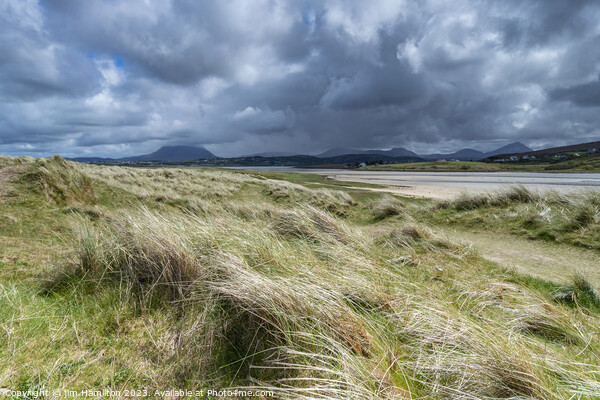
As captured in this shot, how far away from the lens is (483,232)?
10180mm

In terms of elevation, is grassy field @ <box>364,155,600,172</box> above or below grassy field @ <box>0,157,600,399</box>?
above

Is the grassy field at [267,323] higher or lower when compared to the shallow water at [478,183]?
higher

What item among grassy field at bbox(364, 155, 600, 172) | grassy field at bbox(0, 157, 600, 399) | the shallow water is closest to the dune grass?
the shallow water

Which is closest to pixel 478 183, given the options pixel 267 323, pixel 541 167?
pixel 267 323

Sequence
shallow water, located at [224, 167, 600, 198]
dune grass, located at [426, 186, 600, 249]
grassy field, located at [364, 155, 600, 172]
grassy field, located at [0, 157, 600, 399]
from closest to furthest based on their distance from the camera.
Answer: grassy field, located at [0, 157, 600, 399]
dune grass, located at [426, 186, 600, 249]
shallow water, located at [224, 167, 600, 198]
grassy field, located at [364, 155, 600, 172]

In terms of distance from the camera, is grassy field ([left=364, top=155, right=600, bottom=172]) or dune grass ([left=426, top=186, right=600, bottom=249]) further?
grassy field ([left=364, top=155, right=600, bottom=172])

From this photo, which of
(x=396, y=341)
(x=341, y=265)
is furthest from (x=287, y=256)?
(x=396, y=341)

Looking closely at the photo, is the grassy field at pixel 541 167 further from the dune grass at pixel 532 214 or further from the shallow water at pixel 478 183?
the dune grass at pixel 532 214

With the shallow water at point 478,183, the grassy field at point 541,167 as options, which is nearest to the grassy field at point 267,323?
the shallow water at point 478,183

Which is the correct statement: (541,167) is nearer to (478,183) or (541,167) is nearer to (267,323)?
(478,183)

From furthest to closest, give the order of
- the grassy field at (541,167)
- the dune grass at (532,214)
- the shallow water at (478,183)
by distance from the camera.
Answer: the grassy field at (541,167), the shallow water at (478,183), the dune grass at (532,214)

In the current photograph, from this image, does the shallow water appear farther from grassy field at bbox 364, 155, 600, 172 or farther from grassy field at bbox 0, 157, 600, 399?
grassy field at bbox 364, 155, 600, 172

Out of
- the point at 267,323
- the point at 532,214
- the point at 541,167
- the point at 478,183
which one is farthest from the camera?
the point at 541,167

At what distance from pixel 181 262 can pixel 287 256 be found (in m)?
1.45
